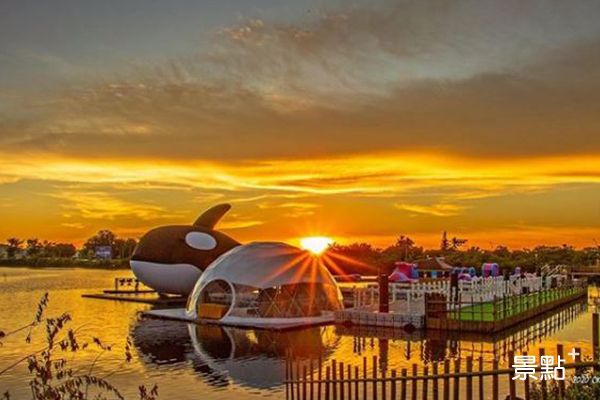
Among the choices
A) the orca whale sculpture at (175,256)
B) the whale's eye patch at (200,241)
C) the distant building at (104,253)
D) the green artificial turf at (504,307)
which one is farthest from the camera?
the distant building at (104,253)

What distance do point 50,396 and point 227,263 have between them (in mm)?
24890

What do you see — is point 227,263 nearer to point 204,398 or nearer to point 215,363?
point 215,363

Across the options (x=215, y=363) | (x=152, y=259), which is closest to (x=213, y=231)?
(x=152, y=259)

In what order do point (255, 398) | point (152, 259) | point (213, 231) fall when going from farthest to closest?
point (213, 231), point (152, 259), point (255, 398)

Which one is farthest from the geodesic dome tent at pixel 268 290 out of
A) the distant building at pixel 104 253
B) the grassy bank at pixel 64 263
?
the distant building at pixel 104 253

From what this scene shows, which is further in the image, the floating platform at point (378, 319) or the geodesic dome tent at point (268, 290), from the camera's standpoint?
the geodesic dome tent at point (268, 290)

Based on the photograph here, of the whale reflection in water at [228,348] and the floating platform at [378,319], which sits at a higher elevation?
Result: the floating platform at [378,319]

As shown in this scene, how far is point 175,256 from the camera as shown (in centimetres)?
3872

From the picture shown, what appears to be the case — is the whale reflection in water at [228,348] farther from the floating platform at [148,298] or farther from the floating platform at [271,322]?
the floating platform at [148,298]

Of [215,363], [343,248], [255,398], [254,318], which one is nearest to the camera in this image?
[255,398]

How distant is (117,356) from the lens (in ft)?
65.1

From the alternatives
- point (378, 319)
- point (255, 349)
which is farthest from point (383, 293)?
point (255, 349)

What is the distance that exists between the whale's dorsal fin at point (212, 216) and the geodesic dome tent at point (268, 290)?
11268 mm

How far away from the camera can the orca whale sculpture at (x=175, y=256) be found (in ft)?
127
